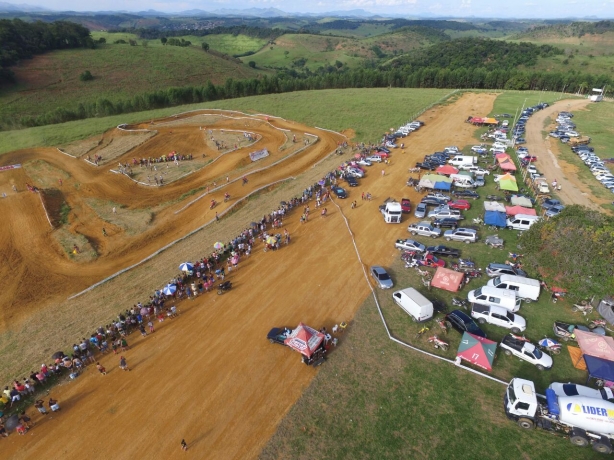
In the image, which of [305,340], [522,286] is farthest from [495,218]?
[305,340]

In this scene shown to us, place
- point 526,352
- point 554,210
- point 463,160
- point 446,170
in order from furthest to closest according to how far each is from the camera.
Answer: point 463,160
point 446,170
point 554,210
point 526,352

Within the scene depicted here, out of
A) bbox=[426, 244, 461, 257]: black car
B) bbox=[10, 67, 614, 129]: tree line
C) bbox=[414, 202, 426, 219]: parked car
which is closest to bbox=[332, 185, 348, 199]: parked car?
bbox=[414, 202, 426, 219]: parked car

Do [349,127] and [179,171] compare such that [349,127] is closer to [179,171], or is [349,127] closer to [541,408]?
[179,171]

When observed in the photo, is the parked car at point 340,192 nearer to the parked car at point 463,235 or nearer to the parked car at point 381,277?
the parked car at point 463,235

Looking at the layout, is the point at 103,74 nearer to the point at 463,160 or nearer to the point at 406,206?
the point at 463,160

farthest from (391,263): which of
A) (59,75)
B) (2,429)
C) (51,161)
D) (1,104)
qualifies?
(59,75)

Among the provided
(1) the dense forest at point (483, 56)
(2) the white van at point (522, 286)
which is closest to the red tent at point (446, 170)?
(2) the white van at point (522, 286)
